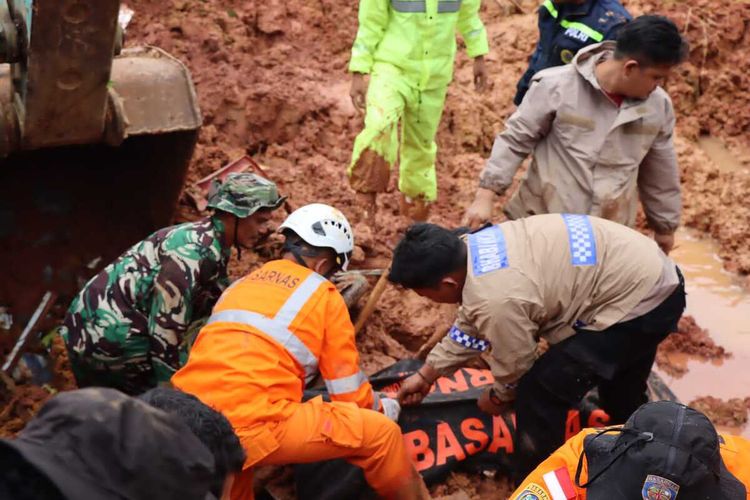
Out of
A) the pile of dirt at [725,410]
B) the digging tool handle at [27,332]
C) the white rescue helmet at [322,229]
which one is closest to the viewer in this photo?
the white rescue helmet at [322,229]

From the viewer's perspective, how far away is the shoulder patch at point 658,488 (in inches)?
79.1

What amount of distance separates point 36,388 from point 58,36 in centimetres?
225

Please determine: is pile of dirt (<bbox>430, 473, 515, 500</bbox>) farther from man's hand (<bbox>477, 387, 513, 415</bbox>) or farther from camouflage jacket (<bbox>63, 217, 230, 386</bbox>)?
camouflage jacket (<bbox>63, 217, 230, 386</bbox>)

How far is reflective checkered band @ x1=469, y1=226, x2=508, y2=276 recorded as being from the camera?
310cm

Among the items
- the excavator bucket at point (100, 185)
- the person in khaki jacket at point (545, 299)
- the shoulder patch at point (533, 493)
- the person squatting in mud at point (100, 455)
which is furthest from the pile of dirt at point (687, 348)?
the person squatting in mud at point (100, 455)

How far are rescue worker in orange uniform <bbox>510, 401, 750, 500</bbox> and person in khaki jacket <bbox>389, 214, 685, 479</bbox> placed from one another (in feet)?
2.88

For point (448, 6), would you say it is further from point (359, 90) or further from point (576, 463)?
point (576, 463)

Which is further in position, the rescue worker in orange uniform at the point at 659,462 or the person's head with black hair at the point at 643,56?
the person's head with black hair at the point at 643,56

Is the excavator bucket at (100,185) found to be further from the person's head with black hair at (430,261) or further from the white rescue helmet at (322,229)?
the person's head with black hair at (430,261)

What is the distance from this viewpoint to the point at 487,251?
315 centimetres

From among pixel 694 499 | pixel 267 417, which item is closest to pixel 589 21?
pixel 267 417

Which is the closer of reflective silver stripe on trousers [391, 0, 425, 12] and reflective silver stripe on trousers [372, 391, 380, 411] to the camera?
reflective silver stripe on trousers [372, 391, 380, 411]

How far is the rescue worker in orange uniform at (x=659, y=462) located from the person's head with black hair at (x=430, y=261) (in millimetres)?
941

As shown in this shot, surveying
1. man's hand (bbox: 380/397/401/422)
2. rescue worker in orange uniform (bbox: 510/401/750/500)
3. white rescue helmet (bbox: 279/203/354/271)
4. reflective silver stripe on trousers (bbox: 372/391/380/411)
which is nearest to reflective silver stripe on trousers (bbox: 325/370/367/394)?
reflective silver stripe on trousers (bbox: 372/391/380/411)
